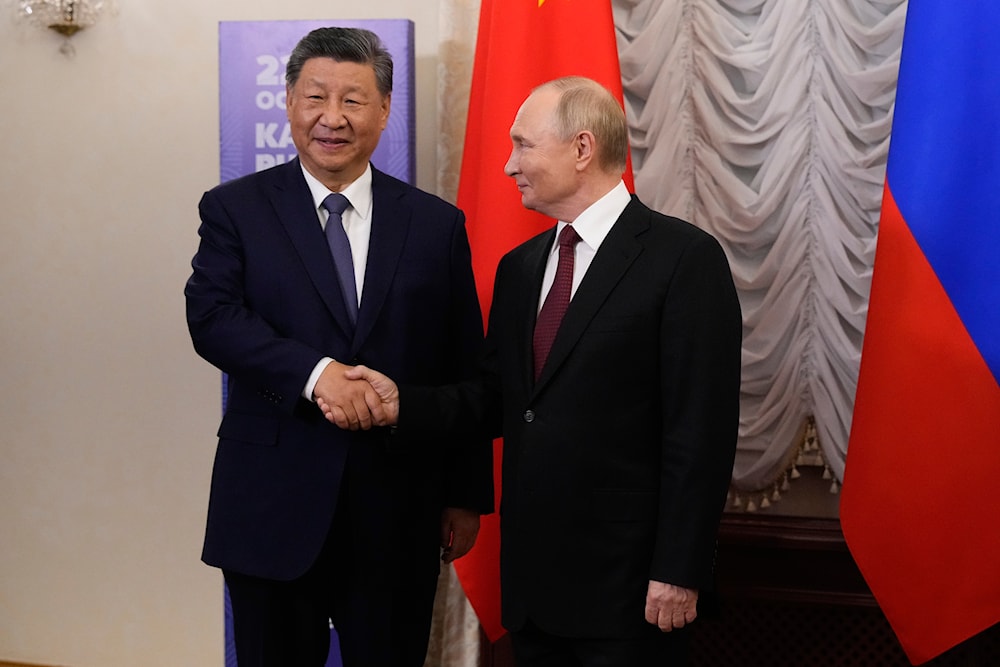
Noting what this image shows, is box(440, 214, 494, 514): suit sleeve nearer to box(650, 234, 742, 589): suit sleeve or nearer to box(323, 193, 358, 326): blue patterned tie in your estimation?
box(323, 193, 358, 326): blue patterned tie

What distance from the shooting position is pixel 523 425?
203cm

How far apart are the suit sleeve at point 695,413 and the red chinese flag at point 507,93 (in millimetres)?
1028

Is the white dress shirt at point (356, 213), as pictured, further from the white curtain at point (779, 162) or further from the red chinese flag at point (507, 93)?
the white curtain at point (779, 162)

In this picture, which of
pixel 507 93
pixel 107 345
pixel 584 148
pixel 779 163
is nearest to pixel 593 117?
pixel 584 148

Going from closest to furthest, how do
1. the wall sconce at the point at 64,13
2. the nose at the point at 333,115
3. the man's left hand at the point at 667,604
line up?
the man's left hand at the point at 667,604 < the nose at the point at 333,115 < the wall sconce at the point at 64,13

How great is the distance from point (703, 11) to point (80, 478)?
8.84 ft

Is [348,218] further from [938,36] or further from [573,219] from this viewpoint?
[938,36]

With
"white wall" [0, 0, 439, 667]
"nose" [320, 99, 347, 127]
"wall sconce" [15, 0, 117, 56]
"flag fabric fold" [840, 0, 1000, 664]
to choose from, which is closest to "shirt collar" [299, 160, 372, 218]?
"nose" [320, 99, 347, 127]

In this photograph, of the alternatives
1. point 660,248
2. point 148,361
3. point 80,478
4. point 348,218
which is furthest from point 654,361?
point 80,478

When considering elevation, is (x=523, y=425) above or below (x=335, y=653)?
above

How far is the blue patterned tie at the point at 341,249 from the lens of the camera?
Answer: 225cm

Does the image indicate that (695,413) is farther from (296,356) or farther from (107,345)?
(107,345)

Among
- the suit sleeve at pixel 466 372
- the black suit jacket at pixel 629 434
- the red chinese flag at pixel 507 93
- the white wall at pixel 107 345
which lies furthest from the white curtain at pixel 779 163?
the white wall at pixel 107 345

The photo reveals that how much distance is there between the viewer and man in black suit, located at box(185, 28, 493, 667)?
2.16 m
